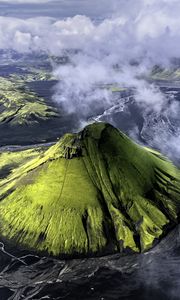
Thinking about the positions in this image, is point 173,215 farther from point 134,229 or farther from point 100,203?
point 100,203

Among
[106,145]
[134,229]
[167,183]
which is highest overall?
[106,145]

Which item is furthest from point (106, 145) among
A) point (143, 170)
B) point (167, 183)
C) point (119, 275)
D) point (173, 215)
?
point (119, 275)

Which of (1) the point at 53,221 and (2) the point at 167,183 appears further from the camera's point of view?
(2) the point at 167,183

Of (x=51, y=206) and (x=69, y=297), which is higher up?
(x=51, y=206)

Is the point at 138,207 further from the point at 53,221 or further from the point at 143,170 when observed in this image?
the point at 53,221

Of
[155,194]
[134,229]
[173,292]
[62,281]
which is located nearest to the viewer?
[173,292]

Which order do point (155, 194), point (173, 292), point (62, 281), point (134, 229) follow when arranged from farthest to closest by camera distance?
point (155, 194), point (134, 229), point (62, 281), point (173, 292)
